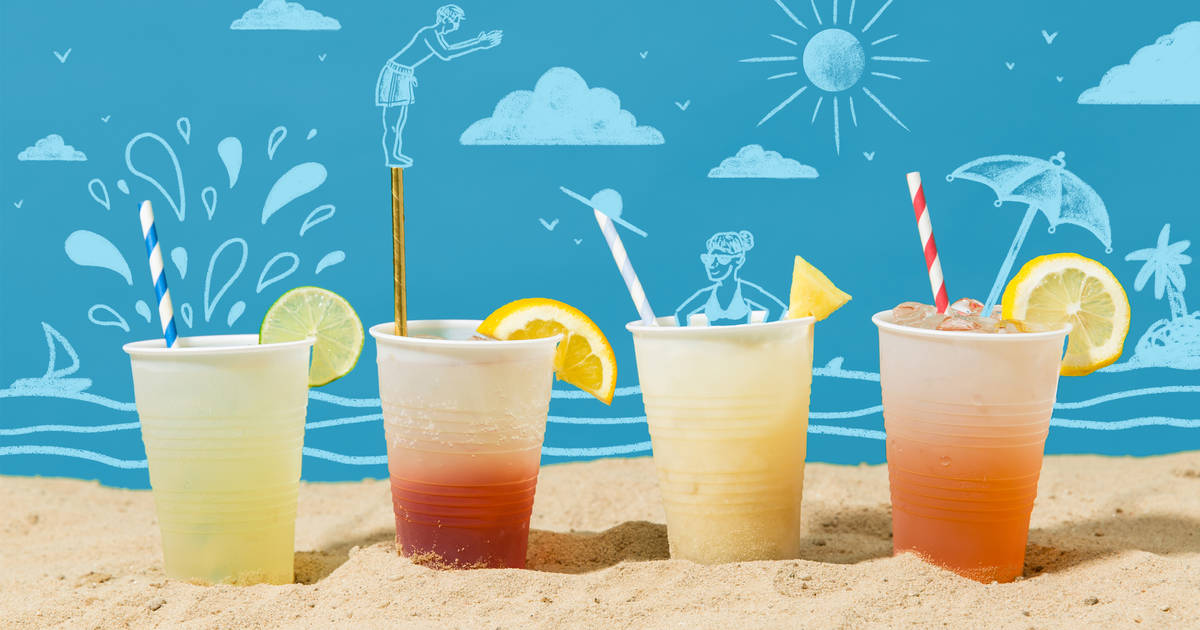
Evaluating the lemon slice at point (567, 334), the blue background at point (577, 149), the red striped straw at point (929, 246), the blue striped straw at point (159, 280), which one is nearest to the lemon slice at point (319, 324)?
the blue striped straw at point (159, 280)

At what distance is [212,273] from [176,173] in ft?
1.03

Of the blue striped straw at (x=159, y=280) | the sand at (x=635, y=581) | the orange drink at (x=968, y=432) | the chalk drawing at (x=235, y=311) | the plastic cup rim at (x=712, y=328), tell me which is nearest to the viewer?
the sand at (x=635, y=581)

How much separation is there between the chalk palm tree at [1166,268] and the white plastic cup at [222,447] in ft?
8.04

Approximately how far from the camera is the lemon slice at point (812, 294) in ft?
7.77

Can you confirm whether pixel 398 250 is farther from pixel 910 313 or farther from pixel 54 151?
pixel 54 151

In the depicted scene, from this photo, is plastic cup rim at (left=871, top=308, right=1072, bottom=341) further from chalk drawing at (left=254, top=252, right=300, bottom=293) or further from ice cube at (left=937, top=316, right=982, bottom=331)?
chalk drawing at (left=254, top=252, right=300, bottom=293)

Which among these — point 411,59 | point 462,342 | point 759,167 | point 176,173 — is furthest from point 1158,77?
point 176,173

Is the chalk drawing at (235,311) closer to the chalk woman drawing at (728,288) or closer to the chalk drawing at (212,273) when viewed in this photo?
the chalk drawing at (212,273)

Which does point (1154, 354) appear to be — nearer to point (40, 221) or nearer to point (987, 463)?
point (987, 463)

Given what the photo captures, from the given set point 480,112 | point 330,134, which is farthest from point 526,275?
point 330,134

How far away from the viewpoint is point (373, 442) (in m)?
3.34

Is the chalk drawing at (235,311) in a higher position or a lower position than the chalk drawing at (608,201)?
lower

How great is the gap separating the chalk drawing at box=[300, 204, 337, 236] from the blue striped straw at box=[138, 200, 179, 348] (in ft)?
2.93

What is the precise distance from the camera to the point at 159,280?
237 cm
